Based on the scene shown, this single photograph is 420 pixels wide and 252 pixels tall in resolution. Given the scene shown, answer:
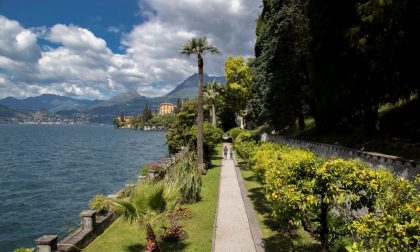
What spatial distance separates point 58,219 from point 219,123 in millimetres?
57970

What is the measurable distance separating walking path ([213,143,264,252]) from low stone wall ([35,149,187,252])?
428 centimetres

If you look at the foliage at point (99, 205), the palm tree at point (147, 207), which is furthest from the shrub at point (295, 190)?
the foliage at point (99, 205)

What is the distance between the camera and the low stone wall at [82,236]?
9.69m

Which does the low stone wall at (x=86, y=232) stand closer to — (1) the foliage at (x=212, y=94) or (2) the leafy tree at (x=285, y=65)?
(2) the leafy tree at (x=285, y=65)

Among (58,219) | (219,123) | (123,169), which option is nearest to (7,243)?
(58,219)

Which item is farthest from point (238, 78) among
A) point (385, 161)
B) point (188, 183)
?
point (385, 161)

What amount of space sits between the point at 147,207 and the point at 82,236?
2741 mm

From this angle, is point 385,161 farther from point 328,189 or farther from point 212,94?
point 212,94

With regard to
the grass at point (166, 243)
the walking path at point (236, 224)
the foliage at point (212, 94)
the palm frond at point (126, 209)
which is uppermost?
the foliage at point (212, 94)

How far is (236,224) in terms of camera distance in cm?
1402

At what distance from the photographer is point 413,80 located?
15.1 m

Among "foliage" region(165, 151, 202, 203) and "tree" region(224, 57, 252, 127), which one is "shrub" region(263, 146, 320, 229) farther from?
"tree" region(224, 57, 252, 127)

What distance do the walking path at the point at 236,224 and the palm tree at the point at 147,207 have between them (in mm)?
2070

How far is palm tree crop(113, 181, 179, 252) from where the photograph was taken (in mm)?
10578
